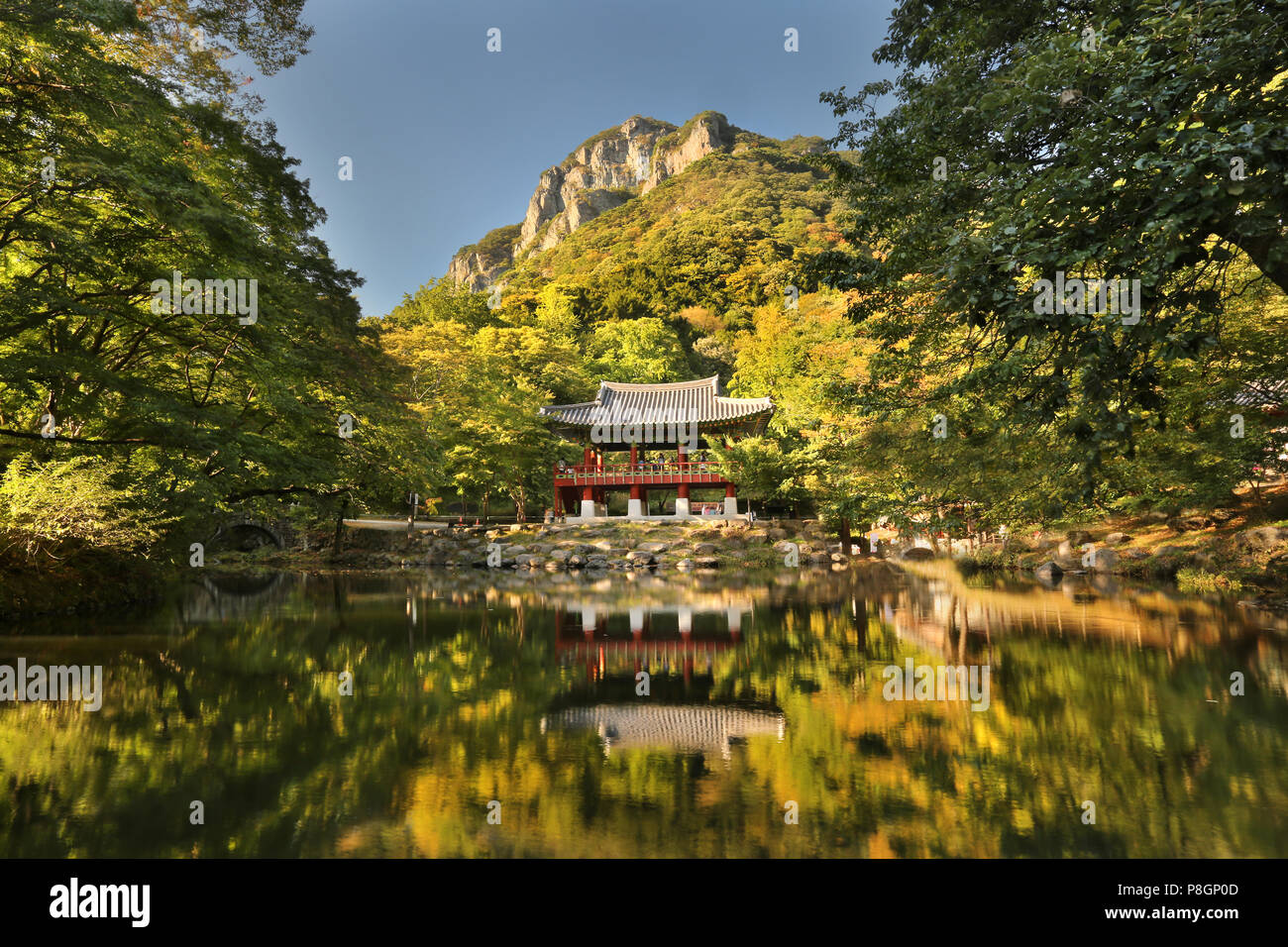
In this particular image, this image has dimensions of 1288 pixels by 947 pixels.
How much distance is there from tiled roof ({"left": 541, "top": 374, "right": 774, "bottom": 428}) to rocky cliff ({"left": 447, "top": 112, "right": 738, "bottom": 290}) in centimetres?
7149

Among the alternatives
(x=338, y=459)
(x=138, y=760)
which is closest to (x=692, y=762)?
(x=138, y=760)

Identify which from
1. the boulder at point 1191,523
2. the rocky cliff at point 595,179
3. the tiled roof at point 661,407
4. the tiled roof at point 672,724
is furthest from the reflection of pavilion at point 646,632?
the rocky cliff at point 595,179

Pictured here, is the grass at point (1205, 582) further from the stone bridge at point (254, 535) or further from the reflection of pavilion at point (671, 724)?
the stone bridge at point (254, 535)

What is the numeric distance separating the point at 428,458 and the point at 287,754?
1175cm

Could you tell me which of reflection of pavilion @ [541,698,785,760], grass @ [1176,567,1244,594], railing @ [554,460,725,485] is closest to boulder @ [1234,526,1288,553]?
grass @ [1176,567,1244,594]

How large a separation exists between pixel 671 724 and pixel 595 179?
4591 inches

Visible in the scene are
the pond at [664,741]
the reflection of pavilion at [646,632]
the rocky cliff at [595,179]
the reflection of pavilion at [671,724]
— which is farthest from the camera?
the rocky cliff at [595,179]

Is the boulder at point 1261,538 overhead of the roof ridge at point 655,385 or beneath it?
beneath

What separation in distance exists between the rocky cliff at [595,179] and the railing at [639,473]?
248ft

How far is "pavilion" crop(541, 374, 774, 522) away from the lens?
93.4 feet

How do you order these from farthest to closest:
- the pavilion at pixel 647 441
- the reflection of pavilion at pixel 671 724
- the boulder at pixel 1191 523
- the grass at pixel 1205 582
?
the pavilion at pixel 647 441 < the boulder at pixel 1191 523 < the grass at pixel 1205 582 < the reflection of pavilion at pixel 671 724

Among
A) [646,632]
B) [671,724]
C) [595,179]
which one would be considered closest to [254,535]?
[646,632]

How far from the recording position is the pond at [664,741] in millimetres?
3543
